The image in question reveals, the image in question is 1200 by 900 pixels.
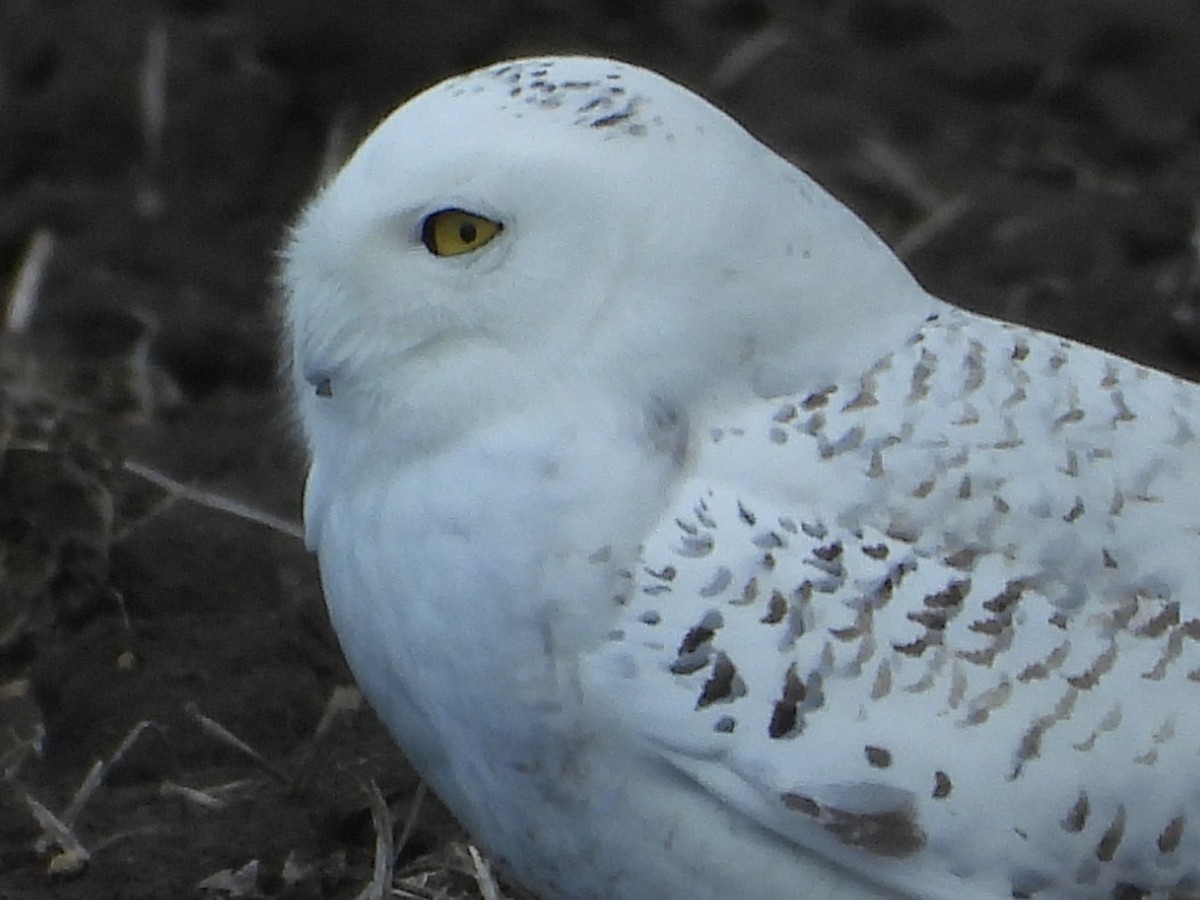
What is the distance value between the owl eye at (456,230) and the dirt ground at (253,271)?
97 centimetres

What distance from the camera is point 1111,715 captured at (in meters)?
2.22

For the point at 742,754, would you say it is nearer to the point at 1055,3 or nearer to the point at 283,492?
the point at 283,492

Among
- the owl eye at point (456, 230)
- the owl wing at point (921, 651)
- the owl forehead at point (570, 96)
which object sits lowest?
the owl wing at point (921, 651)

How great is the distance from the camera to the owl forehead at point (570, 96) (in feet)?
7.36

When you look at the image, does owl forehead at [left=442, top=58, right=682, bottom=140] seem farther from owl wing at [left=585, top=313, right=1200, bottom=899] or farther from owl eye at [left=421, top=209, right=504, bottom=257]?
owl wing at [left=585, top=313, right=1200, bottom=899]

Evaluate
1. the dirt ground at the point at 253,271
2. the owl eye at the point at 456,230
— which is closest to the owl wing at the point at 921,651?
the owl eye at the point at 456,230

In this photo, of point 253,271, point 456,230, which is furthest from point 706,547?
point 253,271

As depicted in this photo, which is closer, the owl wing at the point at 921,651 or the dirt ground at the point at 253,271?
the owl wing at the point at 921,651

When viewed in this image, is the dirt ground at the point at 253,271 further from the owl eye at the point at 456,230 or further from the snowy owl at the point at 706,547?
the owl eye at the point at 456,230

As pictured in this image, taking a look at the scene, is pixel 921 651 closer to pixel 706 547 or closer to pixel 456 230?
pixel 706 547

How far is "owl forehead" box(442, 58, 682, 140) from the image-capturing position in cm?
224

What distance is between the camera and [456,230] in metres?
A: 2.21

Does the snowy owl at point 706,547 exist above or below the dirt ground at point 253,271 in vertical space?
above

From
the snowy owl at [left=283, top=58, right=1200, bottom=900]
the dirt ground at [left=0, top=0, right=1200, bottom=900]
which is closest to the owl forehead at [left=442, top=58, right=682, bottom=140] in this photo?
the snowy owl at [left=283, top=58, right=1200, bottom=900]
